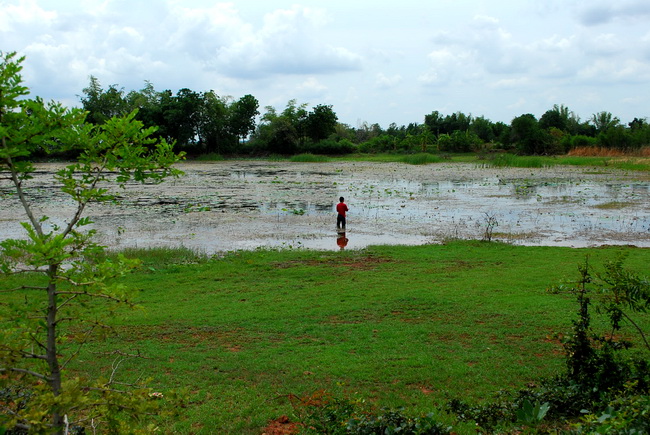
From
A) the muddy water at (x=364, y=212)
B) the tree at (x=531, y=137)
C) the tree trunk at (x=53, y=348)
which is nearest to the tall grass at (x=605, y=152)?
the tree at (x=531, y=137)

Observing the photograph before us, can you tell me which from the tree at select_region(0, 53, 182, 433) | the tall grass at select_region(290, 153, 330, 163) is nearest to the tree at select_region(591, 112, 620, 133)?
the tall grass at select_region(290, 153, 330, 163)

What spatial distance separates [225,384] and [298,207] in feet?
64.1

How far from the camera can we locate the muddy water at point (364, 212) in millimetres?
17469

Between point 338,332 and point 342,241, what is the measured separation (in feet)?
30.5

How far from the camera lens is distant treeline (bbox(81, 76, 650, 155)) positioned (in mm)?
67750

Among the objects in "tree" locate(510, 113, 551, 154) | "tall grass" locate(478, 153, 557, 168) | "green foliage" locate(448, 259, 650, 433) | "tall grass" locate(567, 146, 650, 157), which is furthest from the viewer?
"tree" locate(510, 113, 551, 154)

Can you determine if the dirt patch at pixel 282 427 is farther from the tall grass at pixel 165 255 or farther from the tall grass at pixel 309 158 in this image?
the tall grass at pixel 309 158

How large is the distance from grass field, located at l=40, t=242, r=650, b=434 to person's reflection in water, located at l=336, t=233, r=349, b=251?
3.02 m

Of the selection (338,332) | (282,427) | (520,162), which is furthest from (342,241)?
(520,162)

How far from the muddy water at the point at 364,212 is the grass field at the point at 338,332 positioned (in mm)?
3083

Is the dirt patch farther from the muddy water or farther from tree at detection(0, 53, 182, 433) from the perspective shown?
the muddy water

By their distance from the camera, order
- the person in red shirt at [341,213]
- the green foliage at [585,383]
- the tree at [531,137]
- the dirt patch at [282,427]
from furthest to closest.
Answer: the tree at [531,137]
the person in red shirt at [341,213]
the dirt patch at [282,427]
the green foliage at [585,383]

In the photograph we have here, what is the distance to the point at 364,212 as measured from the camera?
23750 mm

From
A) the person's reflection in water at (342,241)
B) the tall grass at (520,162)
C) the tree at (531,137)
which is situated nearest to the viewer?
the person's reflection in water at (342,241)
